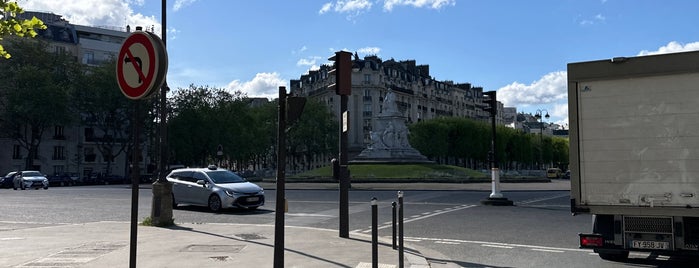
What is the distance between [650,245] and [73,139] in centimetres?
8630

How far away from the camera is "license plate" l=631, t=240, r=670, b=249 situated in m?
7.65

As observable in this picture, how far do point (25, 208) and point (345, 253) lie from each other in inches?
687

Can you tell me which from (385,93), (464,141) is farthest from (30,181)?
(385,93)

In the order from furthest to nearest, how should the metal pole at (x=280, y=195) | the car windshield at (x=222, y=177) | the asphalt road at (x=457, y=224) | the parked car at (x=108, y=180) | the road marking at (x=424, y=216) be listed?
the parked car at (x=108, y=180) → the car windshield at (x=222, y=177) → the road marking at (x=424, y=216) → the asphalt road at (x=457, y=224) → the metal pole at (x=280, y=195)

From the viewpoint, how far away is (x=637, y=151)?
7.89m

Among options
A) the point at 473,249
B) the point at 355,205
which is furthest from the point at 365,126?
the point at 473,249

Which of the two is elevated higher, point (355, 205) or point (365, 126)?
point (365, 126)

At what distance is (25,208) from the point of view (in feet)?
72.3

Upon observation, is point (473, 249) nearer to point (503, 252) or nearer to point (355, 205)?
point (503, 252)

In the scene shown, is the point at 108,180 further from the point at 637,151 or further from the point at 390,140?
the point at 637,151

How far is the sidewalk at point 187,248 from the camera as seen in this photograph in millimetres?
8633

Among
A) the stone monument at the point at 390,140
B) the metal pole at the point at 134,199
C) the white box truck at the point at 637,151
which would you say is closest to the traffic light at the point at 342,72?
the white box truck at the point at 637,151

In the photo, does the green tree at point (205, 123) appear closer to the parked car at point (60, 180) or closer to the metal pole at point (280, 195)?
the parked car at point (60, 180)

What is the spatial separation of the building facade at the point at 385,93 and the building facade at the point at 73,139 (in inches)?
1376
